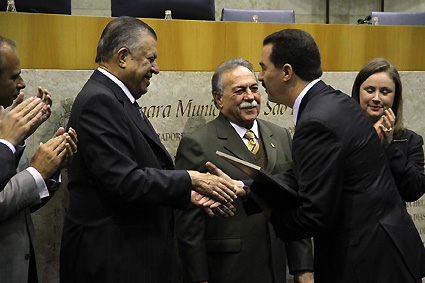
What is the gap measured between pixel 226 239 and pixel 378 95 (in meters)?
1.28

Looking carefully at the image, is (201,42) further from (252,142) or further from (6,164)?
(6,164)

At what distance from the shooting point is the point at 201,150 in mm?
A: 3365

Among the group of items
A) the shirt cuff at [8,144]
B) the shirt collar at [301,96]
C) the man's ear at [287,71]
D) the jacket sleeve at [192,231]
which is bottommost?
the jacket sleeve at [192,231]

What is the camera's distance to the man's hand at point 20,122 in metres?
2.38

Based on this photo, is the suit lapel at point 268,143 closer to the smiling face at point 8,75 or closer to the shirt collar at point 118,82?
the shirt collar at point 118,82

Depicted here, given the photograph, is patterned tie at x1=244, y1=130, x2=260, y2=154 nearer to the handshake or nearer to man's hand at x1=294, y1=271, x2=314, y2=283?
the handshake

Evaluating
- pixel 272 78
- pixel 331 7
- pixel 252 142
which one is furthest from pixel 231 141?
pixel 331 7

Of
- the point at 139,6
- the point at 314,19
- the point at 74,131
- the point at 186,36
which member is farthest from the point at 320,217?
the point at 314,19

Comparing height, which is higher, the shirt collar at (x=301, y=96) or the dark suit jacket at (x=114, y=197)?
the shirt collar at (x=301, y=96)

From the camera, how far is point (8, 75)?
2.75 metres

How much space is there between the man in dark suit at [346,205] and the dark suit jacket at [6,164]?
3.47 ft

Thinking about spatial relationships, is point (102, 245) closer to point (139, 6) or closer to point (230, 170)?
point (230, 170)

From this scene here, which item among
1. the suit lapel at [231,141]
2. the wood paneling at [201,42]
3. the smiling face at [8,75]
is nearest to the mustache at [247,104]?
the suit lapel at [231,141]

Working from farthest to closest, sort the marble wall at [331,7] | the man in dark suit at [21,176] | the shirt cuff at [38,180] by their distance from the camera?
1. the marble wall at [331,7]
2. the shirt cuff at [38,180]
3. the man in dark suit at [21,176]
